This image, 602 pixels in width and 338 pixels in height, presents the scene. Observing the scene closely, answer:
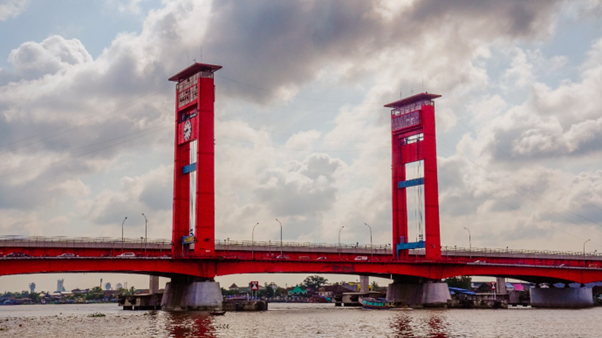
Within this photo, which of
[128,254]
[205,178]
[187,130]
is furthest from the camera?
[187,130]

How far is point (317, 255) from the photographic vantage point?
117 metres

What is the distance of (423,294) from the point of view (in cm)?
12062

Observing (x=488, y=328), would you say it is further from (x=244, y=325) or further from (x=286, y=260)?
(x=286, y=260)

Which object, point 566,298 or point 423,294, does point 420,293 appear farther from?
point 566,298

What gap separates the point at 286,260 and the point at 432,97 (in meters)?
40.2

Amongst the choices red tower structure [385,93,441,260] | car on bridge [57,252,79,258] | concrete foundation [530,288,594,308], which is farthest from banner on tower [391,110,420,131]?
car on bridge [57,252,79,258]

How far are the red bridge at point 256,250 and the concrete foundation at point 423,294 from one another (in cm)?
110

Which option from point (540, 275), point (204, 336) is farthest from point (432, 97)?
point (204, 336)

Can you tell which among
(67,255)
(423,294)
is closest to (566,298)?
(423,294)

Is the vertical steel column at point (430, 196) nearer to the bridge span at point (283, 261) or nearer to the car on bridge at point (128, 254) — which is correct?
Result: the bridge span at point (283, 261)

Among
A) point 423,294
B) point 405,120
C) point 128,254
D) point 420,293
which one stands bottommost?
point 423,294

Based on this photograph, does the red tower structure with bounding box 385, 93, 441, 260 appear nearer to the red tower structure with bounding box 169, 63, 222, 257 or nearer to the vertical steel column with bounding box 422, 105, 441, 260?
the vertical steel column with bounding box 422, 105, 441, 260

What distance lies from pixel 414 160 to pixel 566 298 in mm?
46488

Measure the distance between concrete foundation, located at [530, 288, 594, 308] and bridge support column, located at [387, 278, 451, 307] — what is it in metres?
35.0
